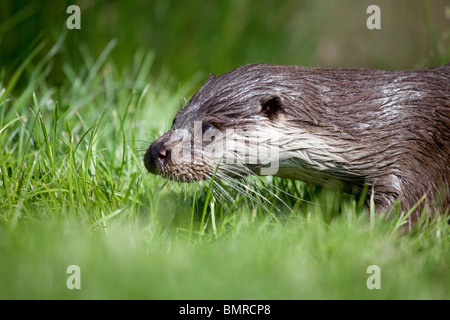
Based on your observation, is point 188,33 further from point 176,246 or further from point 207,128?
point 176,246

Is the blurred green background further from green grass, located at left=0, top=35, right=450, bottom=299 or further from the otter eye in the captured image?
the otter eye

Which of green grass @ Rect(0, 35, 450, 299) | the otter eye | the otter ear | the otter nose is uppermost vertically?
the otter ear

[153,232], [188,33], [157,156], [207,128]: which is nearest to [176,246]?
[153,232]

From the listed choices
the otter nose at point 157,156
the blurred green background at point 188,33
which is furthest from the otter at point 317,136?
the blurred green background at point 188,33

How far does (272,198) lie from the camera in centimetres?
337

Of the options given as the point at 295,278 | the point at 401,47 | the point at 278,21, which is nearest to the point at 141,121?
the point at 295,278

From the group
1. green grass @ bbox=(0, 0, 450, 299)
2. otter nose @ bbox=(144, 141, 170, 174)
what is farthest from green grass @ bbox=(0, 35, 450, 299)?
otter nose @ bbox=(144, 141, 170, 174)

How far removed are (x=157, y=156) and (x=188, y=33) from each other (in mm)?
3585

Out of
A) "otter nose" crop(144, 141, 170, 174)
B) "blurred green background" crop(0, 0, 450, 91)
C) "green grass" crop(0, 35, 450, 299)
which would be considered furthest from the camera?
"blurred green background" crop(0, 0, 450, 91)

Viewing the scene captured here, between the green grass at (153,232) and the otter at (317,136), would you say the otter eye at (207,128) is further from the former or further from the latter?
the green grass at (153,232)

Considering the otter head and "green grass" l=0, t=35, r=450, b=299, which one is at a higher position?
the otter head

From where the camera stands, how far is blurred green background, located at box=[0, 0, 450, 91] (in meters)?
4.57
